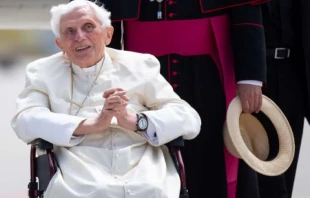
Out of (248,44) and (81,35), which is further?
(248,44)

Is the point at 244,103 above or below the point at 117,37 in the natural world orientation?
below

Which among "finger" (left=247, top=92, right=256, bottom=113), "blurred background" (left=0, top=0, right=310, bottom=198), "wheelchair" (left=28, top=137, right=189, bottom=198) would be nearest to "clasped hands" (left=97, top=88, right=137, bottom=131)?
"wheelchair" (left=28, top=137, right=189, bottom=198)

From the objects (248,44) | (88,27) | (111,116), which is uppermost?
(88,27)

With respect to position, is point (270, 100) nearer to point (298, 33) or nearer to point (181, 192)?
point (298, 33)

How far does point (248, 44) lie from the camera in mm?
4090

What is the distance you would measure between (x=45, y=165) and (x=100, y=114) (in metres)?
0.31

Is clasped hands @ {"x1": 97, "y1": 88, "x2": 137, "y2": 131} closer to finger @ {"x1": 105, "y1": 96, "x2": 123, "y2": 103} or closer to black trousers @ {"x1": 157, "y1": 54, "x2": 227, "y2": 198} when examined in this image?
finger @ {"x1": 105, "y1": 96, "x2": 123, "y2": 103}

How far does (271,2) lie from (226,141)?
0.67m

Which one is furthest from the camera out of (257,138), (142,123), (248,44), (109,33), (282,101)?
(282,101)

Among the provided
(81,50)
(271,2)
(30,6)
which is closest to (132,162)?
(81,50)

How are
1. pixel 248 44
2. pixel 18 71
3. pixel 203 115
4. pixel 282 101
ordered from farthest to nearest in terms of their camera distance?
pixel 18 71
pixel 282 101
pixel 203 115
pixel 248 44

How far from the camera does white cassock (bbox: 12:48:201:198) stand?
11.7 ft

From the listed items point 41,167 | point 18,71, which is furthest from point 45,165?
point 18,71

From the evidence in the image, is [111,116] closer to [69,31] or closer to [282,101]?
[69,31]
